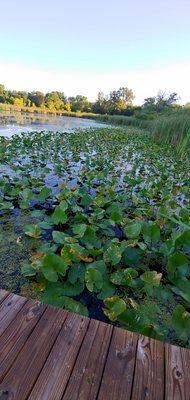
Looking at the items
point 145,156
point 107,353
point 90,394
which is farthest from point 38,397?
point 145,156

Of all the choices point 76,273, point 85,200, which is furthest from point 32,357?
point 85,200

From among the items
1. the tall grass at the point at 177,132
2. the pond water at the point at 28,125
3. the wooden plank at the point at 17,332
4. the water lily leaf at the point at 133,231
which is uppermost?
the tall grass at the point at 177,132

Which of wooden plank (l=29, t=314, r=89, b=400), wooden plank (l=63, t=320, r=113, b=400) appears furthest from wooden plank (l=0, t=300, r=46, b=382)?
wooden plank (l=63, t=320, r=113, b=400)

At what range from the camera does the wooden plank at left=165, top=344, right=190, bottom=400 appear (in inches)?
40.6

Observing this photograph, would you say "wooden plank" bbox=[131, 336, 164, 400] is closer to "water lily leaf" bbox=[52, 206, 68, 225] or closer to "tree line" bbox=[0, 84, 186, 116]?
"water lily leaf" bbox=[52, 206, 68, 225]

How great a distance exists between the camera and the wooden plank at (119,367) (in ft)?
3.30

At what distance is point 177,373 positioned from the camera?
1124mm

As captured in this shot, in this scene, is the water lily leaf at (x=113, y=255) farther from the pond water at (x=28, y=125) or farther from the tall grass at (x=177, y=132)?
the pond water at (x=28, y=125)

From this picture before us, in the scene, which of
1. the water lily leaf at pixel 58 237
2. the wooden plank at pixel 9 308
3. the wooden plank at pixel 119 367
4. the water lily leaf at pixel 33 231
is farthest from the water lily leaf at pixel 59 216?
the wooden plank at pixel 119 367

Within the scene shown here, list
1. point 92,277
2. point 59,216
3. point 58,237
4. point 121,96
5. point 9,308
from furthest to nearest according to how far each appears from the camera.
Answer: point 121,96 → point 59,216 → point 58,237 → point 92,277 → point 9,308

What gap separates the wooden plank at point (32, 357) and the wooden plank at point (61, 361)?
0.02m

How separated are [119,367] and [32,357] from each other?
1.14 feet

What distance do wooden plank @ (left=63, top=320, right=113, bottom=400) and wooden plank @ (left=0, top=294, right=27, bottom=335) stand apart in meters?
0.36

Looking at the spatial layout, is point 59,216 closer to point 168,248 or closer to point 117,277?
point 117,277
